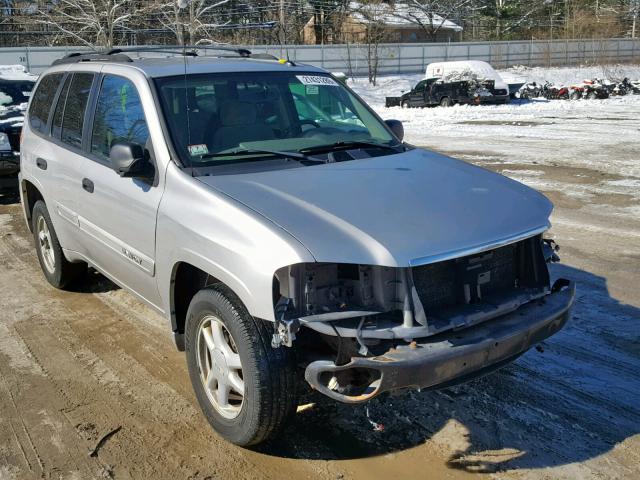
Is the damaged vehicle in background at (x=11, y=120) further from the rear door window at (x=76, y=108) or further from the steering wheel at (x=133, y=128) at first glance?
the steering wheel at (x=133, y=128)

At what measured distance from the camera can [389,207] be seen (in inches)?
131

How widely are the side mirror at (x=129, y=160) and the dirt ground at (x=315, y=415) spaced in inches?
54.4

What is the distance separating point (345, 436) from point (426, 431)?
443mm

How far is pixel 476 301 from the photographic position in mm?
3322

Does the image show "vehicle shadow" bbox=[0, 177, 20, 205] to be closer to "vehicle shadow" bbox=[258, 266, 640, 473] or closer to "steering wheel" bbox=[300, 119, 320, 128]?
"steering wheel" bbox=[300, 119, 320, 128]

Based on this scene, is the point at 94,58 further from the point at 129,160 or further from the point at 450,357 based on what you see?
the point at 450,357

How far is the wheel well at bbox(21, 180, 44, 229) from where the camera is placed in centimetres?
606

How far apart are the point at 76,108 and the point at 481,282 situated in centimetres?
334

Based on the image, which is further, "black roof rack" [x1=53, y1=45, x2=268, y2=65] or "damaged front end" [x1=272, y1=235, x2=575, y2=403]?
"black roof rack" [x1=53, y1=45, x2=268, y2=65]

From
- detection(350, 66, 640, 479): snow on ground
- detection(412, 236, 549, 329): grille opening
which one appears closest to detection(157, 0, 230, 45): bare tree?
detection(350, 66, 640, 479): snow on ground

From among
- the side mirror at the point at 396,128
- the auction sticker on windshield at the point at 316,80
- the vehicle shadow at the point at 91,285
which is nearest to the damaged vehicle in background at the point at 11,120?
the vehicle shadow at the point at 91,285

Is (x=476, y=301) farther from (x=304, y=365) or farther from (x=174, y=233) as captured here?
(x=174, y=233)

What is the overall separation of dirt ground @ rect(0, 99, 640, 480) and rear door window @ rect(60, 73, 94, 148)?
1469 mm

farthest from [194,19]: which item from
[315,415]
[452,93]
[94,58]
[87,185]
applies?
[315,415]
